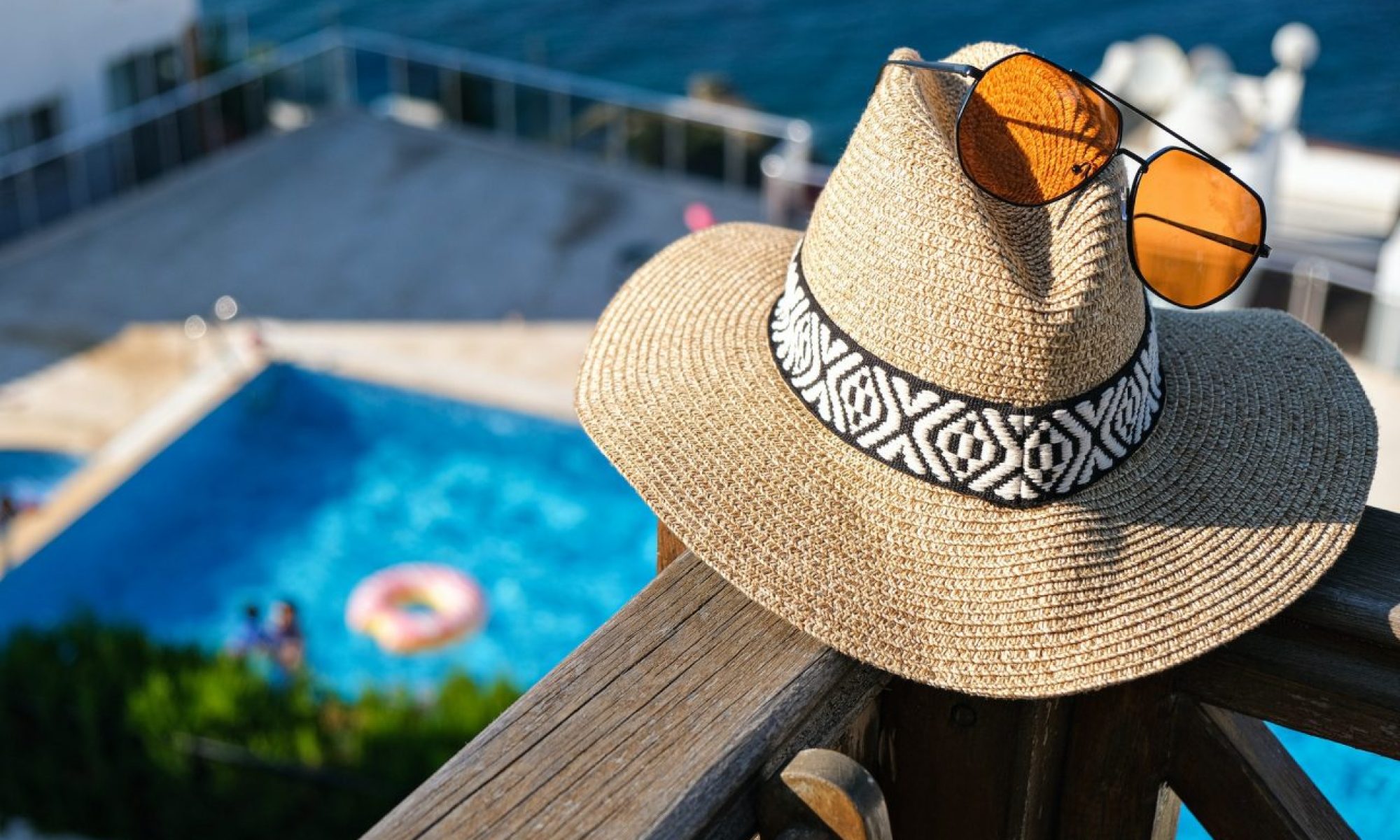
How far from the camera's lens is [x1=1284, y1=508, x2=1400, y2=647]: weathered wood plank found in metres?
1.51

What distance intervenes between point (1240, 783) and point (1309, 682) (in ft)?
0.45

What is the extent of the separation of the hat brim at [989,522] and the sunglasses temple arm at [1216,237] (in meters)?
0.25

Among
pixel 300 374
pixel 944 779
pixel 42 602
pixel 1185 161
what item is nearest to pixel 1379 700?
pixel 944 779

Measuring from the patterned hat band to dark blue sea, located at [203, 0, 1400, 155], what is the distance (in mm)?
24206

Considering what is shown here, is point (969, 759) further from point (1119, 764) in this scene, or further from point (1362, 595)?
point (1362, 595)

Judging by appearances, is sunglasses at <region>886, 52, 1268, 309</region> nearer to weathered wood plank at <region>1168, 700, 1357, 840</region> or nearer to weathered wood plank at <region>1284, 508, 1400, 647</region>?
weathered wood plank at <region>1284, 508, 1400, 647</region>

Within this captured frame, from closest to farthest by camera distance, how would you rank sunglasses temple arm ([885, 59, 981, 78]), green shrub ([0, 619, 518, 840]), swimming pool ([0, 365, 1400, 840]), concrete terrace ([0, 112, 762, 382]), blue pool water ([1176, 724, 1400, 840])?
sunglasses temple arm ([885, 59, 981, 78]), blue pool water ([1176, 724, 1400, 840]), green shrub ([0, 619, 518, 840]), swimming pool ([0, 365, 1400, 840]), concrete terrace ([0, 112, 762, 382])

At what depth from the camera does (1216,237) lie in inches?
62.4

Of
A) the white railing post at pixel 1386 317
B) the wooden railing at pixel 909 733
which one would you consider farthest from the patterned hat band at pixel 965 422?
the white railing post at pixel 1386 317

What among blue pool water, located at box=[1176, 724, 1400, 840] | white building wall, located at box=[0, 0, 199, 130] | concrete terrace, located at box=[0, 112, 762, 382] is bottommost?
concrete terrace, located at box=[0, 112, 762, 382]

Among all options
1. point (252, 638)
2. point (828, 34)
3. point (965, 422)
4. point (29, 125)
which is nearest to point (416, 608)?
point (252, 638)

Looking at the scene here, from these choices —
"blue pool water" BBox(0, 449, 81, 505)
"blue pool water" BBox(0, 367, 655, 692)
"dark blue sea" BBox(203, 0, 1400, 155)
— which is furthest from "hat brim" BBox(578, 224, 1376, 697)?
"dark blue sea" BBox(203, 0, 1400, 155)

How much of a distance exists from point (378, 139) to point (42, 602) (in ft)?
26.3

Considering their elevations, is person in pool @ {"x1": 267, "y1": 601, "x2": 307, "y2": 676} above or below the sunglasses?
below
